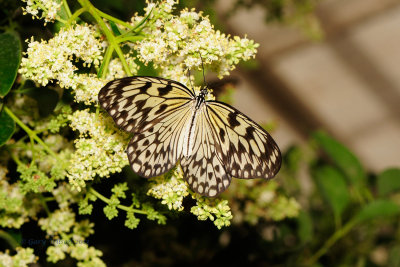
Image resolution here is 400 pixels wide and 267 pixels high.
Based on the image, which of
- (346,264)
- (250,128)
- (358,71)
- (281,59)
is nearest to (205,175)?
(250,128)

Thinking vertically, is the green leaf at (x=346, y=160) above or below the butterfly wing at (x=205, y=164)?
above

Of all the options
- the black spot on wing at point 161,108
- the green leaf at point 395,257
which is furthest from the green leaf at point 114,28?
the green leaf at point 395,257

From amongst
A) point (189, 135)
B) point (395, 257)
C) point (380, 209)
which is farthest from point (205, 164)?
point (395, 257)

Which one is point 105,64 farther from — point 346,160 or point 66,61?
point 346,160

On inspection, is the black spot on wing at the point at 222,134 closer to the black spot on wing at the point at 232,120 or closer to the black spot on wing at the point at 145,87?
the black spot on wing at the point at 232,120

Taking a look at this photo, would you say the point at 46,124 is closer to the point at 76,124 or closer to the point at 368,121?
the point at 76,124

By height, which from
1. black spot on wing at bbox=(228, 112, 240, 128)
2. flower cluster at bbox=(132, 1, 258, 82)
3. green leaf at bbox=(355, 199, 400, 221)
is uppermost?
flower cluster at bbox=(132, 1, 258, 82)

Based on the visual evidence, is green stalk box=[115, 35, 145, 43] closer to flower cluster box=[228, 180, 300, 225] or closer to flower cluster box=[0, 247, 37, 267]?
flower cluster box=[0, 247, 37, 267]

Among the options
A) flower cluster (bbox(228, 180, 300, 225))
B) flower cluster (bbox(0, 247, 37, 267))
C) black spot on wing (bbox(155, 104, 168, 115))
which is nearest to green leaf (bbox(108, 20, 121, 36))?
black spot on wing (bbox(155, 104, 168, 115))
